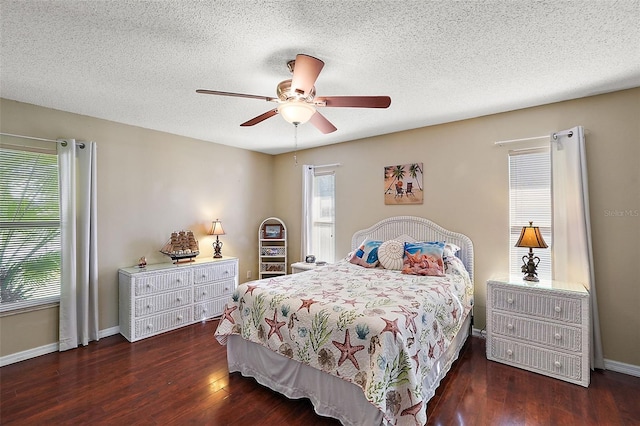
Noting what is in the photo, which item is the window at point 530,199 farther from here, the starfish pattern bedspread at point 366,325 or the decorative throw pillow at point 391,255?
the decorative throw pillow at point 391,255

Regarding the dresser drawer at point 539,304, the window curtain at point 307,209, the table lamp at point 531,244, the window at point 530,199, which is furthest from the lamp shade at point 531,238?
the window curtain at point 307,209

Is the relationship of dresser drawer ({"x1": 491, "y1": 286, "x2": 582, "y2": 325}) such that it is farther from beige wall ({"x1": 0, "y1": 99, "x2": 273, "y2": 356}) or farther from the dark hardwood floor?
beige wall ({"x1": 0, "y1": 99, "x2": 273, "y2": 356})

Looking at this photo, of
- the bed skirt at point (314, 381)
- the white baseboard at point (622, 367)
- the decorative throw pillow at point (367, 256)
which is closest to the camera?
the bed skirt at point (314, 381)

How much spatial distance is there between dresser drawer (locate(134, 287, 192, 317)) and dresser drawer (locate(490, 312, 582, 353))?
343 centimetres

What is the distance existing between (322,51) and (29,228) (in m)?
3.29

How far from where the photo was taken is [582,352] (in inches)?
93.4

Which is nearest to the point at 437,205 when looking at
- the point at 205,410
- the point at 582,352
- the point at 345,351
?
the point at 582,352

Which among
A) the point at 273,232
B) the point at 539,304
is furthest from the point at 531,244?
the point at 273,232

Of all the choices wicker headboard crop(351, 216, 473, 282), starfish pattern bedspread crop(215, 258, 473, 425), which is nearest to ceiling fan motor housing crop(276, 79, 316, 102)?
starfish pattern bedspread crop(215, 258, 473, 425)

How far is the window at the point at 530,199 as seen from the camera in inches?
118

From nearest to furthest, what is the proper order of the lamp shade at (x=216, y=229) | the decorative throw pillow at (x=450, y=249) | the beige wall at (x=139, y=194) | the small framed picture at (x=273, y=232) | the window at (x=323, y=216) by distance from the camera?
the beige wall at (x=139, y=194) < the decorative throw pillow at (x=450, y=249) < the lamp shade at (x=216, y=229) < the window at (x=323, y=216) < the small framed picture at (x=273, y=232)

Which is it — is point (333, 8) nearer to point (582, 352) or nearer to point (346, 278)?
point (346, 278)

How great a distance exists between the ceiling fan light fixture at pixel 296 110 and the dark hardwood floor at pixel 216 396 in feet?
6.81

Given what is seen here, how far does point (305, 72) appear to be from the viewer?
5.89 ft
